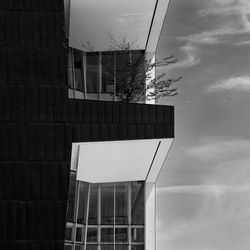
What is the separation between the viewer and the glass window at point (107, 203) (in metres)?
27.2

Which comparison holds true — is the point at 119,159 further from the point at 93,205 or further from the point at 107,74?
the point at 93,205

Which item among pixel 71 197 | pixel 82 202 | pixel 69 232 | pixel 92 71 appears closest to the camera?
pixel 71 197

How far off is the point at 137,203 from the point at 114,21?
7.05 metres

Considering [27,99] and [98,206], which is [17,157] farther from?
[98,206]

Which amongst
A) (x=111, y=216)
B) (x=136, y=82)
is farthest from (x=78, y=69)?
(x=111, y=216)

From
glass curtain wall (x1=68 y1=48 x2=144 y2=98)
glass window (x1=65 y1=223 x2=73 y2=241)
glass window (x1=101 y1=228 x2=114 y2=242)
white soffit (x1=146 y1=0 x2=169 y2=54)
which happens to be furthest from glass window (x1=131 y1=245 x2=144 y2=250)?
white soffit (x1=146 y1=0 x2=169 y2=54)

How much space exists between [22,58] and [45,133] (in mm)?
1922

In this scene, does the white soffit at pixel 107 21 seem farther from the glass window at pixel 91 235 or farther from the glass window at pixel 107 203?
the glass window at pixel 91 235

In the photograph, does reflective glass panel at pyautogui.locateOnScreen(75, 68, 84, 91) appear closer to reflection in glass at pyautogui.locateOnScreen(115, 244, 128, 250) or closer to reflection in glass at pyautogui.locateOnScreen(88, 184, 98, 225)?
reflection in glass at pyautogui.locateOnScreen(88, 184, 98, 225)

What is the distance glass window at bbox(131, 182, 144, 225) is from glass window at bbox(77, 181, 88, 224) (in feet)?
5.74

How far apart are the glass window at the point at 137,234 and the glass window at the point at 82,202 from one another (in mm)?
1783

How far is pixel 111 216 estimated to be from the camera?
89.6 ft

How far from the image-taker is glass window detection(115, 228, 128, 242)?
89.0 ft

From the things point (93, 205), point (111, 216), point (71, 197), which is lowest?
point (71, 197)
